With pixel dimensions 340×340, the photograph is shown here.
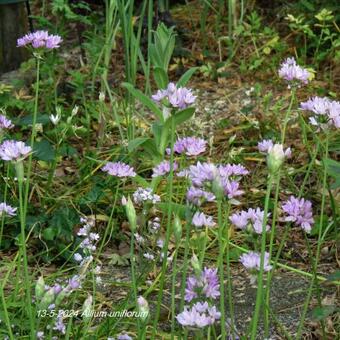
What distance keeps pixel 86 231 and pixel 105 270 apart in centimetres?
53

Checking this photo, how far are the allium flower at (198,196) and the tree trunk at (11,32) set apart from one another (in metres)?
2.39

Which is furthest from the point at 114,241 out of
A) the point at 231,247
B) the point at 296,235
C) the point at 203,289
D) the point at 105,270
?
the point at 203,289

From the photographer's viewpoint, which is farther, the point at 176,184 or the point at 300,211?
the point at 176,184

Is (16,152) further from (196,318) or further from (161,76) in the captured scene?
(161,76)

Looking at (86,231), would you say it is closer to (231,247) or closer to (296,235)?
(231,247)

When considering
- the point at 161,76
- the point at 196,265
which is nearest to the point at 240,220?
the point at 196,265

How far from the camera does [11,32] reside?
360cm

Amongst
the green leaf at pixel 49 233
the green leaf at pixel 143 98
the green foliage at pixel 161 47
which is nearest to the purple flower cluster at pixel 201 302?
the green leaf at pixel 49 233

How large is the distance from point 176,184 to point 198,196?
1323 mm

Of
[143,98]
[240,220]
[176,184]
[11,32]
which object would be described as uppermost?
[240,220]

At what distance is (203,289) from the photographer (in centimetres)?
139

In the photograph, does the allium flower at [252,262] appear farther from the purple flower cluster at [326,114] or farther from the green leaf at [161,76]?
the green leaf at [161,76]

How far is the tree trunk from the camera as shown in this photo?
358cm

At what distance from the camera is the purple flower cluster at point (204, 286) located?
1.39 meters
